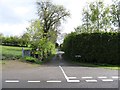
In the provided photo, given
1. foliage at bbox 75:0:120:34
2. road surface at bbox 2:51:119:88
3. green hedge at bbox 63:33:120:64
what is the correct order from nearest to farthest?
road surface at bbox 2:51:119:88, green hedge at bbox 63:33:120:64, foliage at bbox 75:0:120:34

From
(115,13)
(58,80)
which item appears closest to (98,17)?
(115,13)

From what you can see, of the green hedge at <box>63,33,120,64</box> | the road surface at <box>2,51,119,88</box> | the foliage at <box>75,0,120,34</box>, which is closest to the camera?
the road surface at <box>2,51,119,88</box>

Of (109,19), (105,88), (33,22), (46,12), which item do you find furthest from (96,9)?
(105,88)

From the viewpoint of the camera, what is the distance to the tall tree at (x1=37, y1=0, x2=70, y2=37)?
53.5 m

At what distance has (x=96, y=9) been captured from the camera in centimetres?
4466

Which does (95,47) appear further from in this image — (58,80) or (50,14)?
(50,14)

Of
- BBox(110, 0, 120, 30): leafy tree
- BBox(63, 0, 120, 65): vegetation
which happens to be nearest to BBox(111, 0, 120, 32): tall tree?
BBox(110, 0, 120, 30): leafy tree

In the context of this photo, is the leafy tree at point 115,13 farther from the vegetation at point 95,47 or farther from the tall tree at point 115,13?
the vegetation at point 95,47

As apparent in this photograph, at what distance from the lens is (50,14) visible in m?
54.4

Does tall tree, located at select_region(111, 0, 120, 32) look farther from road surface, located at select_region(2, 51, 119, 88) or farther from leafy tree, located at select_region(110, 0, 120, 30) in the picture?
road surface, located at select_region(2, 51, 119, 88)

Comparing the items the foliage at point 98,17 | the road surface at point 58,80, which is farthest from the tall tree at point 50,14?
the road surface at point 58,80

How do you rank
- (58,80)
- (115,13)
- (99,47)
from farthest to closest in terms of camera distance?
(115,13) → (99,47) → (58,80)

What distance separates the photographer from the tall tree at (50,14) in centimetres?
5350

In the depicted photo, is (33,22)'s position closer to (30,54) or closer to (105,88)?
(30,54)
